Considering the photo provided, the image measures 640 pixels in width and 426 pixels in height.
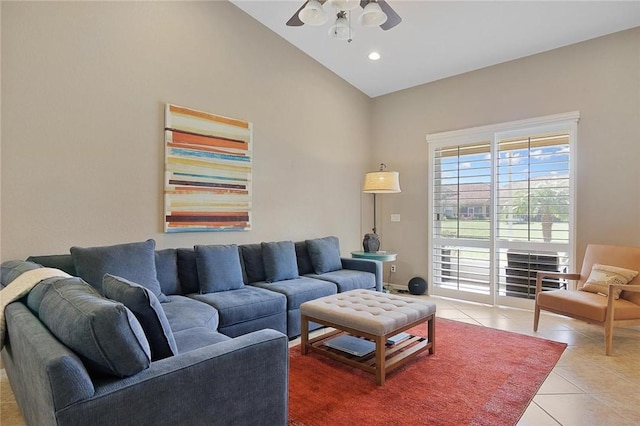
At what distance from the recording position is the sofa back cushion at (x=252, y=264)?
379 cm

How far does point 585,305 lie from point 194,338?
128 inches

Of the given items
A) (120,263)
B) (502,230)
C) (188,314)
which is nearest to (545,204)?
(502,230)

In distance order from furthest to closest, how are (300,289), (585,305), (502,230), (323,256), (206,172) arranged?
(502,230), (323,256), (206,172), (300,289), (585,305)

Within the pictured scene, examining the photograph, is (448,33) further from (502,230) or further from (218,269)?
(218,269)

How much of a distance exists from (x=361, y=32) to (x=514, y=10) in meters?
1.58

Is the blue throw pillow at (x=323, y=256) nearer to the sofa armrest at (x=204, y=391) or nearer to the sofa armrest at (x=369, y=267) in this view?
the sofa armrest at (x=369, y=267)

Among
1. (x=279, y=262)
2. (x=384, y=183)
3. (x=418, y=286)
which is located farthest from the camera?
(x=418, y=286)

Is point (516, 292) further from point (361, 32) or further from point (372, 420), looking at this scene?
point (361, 32)

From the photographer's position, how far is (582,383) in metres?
2.49

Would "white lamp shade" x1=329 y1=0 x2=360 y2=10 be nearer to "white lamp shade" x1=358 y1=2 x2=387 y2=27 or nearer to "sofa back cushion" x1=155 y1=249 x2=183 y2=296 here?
"white lamp shade" x1=358 y1=2 x2=387 y2=27

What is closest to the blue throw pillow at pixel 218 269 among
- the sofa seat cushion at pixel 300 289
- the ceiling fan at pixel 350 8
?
the sofa seat cushion at pixel 300 289

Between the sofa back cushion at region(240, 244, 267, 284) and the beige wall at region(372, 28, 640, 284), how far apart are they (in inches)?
101

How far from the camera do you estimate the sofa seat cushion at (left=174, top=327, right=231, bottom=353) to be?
1945mm

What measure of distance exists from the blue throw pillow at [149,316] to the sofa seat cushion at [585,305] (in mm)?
3374
